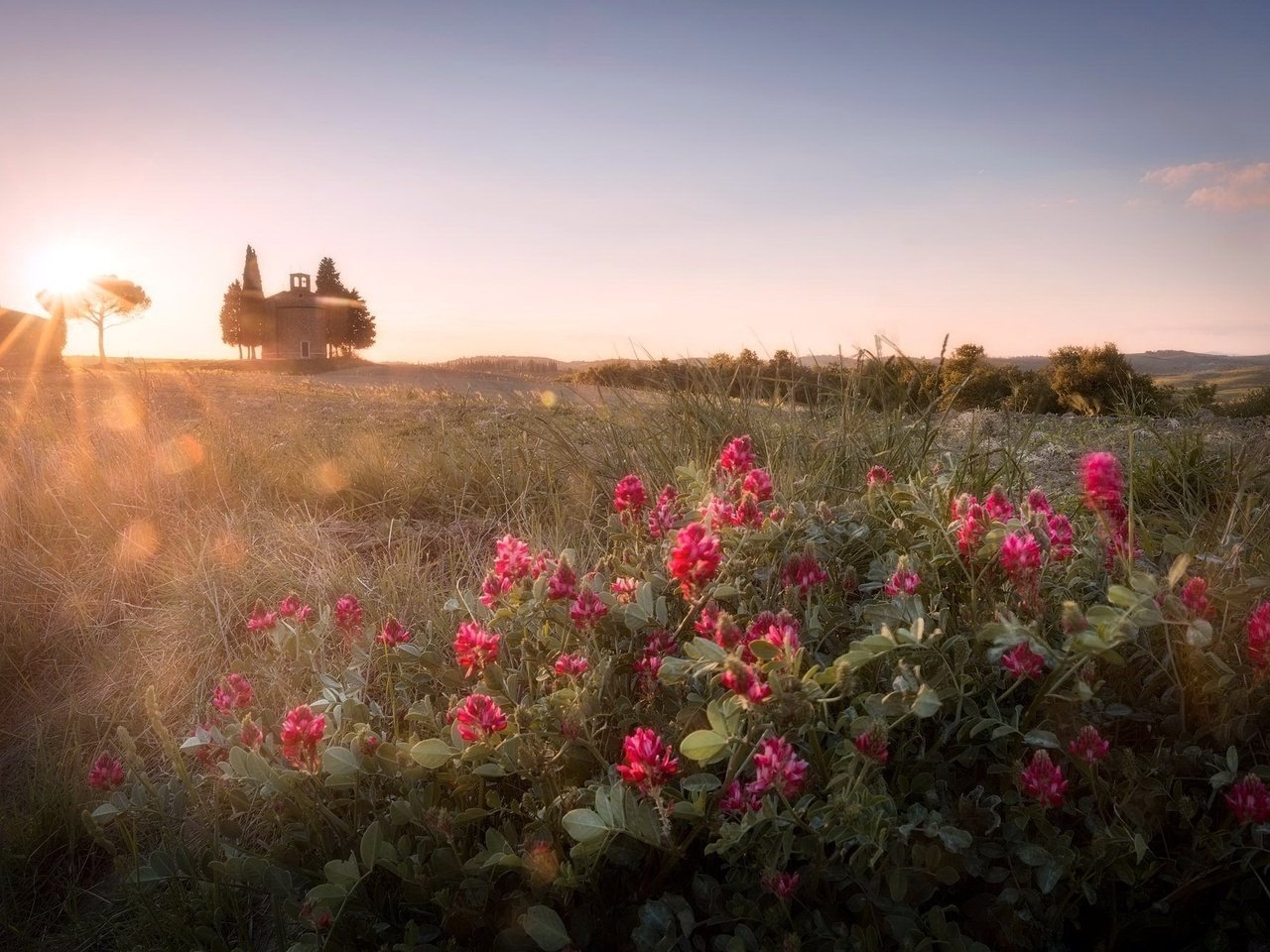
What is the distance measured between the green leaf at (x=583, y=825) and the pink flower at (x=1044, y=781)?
2.22 feet

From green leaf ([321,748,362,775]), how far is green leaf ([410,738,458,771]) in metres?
0.14

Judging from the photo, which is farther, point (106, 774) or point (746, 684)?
point (106, 774)

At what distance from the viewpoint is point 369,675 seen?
8.41 feet

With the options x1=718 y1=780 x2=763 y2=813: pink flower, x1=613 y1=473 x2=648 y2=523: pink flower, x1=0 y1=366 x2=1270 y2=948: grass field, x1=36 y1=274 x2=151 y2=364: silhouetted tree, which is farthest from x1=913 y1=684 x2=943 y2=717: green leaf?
x1=36 y1=274 x2=151 y2=364: silhouetted tree

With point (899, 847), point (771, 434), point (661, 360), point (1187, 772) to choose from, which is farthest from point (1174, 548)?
point (661, 360)

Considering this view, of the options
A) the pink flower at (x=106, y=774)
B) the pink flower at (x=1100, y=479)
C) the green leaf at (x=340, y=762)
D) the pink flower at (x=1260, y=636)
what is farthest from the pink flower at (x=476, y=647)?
the pink flower at (x=1260, y=636)

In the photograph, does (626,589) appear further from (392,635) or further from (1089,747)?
(1089,747)

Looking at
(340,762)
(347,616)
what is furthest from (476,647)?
(347,616)

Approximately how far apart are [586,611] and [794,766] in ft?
1.75

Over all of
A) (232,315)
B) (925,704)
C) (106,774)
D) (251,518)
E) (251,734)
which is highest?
(232,315)

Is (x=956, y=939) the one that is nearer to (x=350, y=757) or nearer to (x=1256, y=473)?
(x=350, y=757)

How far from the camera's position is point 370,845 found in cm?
133

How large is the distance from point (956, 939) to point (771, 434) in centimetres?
271

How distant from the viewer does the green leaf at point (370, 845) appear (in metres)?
1.32
